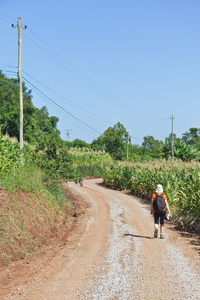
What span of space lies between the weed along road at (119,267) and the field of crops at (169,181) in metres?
1.43

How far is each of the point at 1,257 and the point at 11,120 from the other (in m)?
38.7

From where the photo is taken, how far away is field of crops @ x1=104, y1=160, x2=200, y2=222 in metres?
12.6

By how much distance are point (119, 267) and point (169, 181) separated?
31.1 feet

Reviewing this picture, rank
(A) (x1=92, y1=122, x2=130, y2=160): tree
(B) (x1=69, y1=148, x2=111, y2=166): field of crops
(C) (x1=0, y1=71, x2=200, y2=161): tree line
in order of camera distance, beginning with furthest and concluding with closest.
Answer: (A) (x1=92, y1=122, x2=130, y2=160): tree
(C) (x1=0, y1=71, x2=200, y2=161): tree line
(B) (x1=69, y1=148, x2=111, y2=166): field of crops

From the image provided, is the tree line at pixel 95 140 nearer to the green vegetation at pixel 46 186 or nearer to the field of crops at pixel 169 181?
the green vegetation at pixel 46 186

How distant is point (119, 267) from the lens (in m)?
7.32

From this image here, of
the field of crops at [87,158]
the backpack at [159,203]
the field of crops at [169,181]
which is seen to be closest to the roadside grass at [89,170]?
the field of crops at [87,158]

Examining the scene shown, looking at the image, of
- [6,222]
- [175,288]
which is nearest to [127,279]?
[175,288]

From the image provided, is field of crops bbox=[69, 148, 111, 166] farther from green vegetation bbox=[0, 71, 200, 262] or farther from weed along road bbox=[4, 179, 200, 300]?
weed along road bbox=[4, 179, 200, 300]

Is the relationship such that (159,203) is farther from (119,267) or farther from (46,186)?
(46,186)

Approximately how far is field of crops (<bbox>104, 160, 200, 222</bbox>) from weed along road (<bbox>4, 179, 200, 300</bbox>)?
56.4 inches

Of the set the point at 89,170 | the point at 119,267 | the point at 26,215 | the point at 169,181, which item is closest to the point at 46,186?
the point at 26,215

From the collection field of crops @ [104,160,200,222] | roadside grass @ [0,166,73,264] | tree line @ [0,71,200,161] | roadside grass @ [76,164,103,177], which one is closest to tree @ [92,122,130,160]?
tree line @ [0,71,200,161]

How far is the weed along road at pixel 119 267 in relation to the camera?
583 cm
